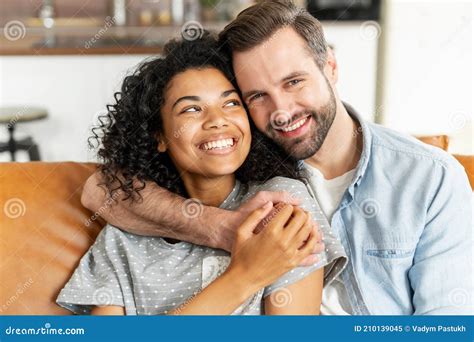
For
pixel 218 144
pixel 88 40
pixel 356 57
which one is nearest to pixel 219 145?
pixel 218 144

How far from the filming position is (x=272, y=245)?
1.08 m

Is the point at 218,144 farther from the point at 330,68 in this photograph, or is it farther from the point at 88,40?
the point at 88,40

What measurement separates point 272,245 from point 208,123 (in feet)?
0.88

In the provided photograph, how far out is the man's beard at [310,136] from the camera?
4.11 ft

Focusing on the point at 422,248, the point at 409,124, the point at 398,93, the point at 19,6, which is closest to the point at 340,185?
the point at 422,248

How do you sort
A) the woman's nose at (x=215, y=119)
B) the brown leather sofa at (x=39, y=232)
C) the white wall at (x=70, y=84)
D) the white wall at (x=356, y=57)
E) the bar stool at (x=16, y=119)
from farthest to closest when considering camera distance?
the white wall at (x=70, y=84) → the white wall at (x=356, y=57) → the bar stool at (x=16, y=119) → the brown leather sofa at (x=39, y=232) → the woman's nose at (x=215, y=119)

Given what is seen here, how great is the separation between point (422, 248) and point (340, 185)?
198mm

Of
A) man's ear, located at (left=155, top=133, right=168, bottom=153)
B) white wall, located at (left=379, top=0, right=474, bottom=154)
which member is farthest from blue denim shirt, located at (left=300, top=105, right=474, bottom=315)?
white wall, located at (left=379, top=0, right=474, bottom=154)

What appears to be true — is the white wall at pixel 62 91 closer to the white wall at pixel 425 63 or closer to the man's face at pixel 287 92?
the white wall at pixel 425 63

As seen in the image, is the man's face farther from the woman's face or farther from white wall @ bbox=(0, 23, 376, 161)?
white wall @ bbox=(0, 23, 376, 161)

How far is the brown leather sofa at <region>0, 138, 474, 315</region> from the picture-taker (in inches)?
50.8

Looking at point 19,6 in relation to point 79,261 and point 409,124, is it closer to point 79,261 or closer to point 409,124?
point 409,124

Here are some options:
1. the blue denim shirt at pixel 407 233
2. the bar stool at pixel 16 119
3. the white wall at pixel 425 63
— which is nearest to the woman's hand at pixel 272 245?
the blue denim shirt at pixel 407 233

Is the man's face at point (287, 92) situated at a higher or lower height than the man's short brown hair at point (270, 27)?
lower
